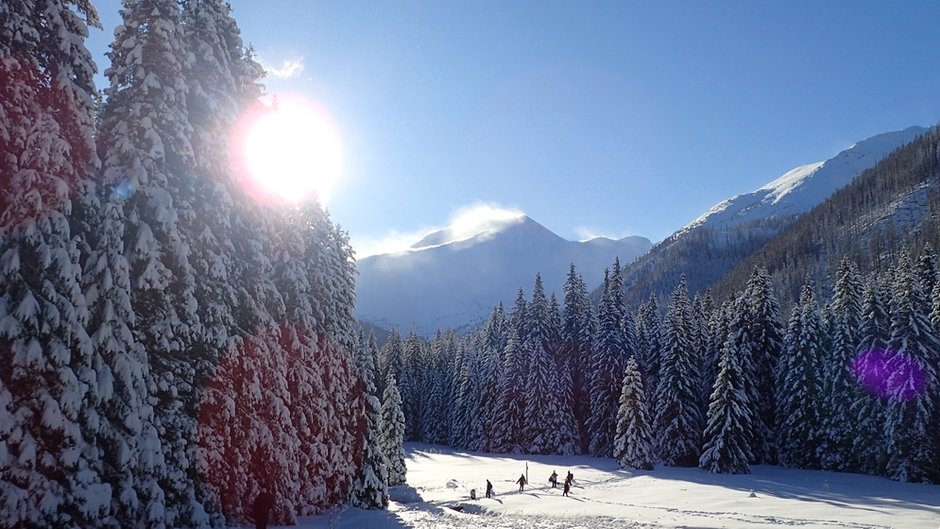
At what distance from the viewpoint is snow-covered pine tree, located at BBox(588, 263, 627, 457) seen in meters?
61.5

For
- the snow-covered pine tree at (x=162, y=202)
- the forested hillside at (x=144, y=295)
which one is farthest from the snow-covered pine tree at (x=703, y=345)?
the snow-covered pine tree at (x=162, y=202)

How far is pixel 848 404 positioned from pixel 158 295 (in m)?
51.7

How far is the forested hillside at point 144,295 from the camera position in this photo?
1288 centimetres

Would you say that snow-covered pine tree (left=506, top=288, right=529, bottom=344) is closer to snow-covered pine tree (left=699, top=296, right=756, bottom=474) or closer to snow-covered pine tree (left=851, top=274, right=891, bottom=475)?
snow-covered pine tree (left=699, top=296, right=756, bottom=474)

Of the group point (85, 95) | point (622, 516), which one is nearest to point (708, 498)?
point (622, 516)

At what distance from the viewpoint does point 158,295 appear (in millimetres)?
16984

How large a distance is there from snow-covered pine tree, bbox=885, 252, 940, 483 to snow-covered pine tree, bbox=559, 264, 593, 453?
1150 inches

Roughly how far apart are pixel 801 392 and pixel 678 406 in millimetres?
10397

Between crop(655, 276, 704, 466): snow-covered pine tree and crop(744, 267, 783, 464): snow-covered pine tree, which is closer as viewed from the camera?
crop(744, 267, 783, 464): snow-covered pine tree

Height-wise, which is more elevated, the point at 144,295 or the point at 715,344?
the point at 715,344

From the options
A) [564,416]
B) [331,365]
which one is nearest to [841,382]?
[564,416]

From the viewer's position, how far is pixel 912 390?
42.0 metres

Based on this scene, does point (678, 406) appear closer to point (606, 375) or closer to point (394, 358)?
point (606, 375)

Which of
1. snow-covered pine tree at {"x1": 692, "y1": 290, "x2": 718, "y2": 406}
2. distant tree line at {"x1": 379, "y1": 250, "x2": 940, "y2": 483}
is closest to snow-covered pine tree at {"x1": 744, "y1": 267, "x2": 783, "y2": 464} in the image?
distant tree line at {"x1": 379, "y1": 250, "x2": 940, "y2": 483}
